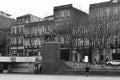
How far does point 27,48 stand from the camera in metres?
66.4

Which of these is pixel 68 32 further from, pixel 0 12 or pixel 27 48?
pixel 0 12

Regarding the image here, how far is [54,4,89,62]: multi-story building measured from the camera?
166 ft

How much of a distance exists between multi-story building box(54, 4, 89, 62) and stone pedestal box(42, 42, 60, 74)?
11.5 m

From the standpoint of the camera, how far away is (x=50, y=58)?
38688mm

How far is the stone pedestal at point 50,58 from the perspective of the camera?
1503 inches

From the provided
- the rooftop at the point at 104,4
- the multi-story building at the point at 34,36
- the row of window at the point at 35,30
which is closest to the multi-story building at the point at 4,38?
the row of window at the point at 35,30

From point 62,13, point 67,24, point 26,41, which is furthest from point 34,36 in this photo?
point 67,24

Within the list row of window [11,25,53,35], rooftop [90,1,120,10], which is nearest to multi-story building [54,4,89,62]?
rooftop [90,1,120,10]

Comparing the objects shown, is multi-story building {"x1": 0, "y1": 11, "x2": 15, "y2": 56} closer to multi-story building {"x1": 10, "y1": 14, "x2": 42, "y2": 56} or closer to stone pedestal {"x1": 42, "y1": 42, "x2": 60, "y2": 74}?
multi-story building {"x1": 10, "y1": 14, "x2": 42, "y2": 56}

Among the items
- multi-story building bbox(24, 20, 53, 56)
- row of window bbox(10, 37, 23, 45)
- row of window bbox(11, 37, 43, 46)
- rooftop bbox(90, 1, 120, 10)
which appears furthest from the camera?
row of window bbox(10, 37, 23, 45)

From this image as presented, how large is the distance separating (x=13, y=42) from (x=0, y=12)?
1639 cm

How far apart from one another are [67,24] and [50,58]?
51.2 ft

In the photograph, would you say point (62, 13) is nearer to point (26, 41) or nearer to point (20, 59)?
point (26, 41)

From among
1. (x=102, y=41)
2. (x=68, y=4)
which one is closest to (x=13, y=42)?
(x=68, y=4)
